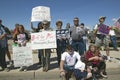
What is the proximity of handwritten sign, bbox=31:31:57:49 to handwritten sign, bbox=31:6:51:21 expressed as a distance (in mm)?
750

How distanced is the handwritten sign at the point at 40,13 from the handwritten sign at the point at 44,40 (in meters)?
0.75

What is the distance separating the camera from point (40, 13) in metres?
9.70

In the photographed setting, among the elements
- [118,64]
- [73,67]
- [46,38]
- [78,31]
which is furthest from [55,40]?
[118,64]

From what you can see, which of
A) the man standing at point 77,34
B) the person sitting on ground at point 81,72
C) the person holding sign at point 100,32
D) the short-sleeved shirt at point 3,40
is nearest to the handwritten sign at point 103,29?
the person holding sign at point 100,32

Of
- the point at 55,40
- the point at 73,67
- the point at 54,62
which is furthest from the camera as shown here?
the point at 54,62

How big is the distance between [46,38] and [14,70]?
1649 mm

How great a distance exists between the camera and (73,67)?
804 centimetres

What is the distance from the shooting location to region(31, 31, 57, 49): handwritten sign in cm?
917

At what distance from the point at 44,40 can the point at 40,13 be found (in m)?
1.12

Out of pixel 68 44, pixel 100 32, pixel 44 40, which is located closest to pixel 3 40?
pixel 44 40

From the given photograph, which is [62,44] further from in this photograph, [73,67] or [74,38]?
[73,67]

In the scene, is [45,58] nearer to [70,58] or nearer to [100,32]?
[70,58]

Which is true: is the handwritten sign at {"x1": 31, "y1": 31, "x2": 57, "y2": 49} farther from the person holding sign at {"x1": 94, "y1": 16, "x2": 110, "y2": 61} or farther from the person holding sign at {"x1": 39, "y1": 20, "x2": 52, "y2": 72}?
the person holding sign at {"x1": 94, "y1": 16, "x2": 110, "y2": 61}

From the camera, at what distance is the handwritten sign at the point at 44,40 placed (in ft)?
30.1
